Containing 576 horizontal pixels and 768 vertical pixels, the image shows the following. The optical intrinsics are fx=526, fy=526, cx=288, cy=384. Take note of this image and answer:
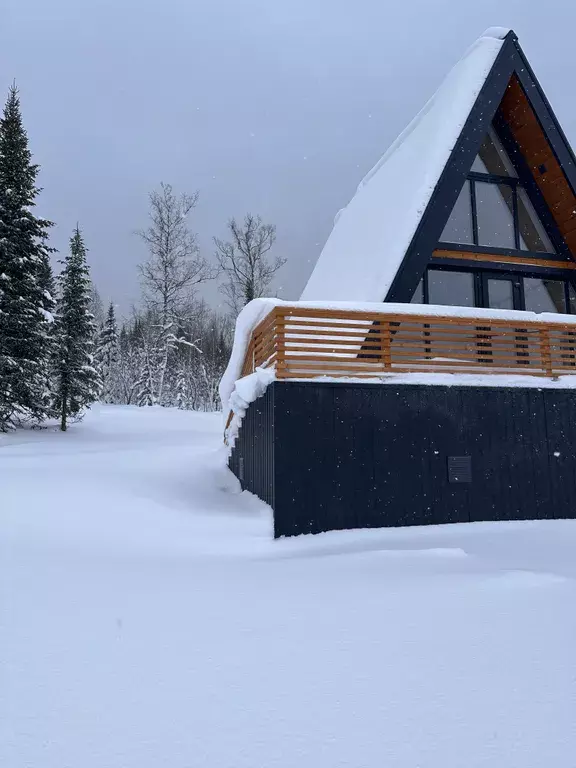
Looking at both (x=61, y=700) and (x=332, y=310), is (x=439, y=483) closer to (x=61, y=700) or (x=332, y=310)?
(x=332, y=310)

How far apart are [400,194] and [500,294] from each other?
3.17 meters

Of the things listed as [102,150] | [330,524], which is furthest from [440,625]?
[102,150]

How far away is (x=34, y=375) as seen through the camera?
1748cm

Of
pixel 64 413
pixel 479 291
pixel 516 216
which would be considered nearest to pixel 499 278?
pixel 479 291

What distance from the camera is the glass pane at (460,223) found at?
1140cm

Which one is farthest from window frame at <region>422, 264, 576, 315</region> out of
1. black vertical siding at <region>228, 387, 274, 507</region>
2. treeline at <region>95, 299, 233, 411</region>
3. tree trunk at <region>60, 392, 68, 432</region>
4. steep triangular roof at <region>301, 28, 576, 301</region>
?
treeline at <region>95, 299, 233, 411</region>

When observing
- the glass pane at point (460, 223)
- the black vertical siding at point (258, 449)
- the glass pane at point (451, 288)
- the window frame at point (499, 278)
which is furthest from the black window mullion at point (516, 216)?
the black vertical siding at point (258, 449)

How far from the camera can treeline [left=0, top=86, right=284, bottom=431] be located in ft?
57.3

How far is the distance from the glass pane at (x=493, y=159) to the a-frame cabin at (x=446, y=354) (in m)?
0.03

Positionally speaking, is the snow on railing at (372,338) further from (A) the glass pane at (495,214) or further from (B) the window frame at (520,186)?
(B) the window frame at (520,186)

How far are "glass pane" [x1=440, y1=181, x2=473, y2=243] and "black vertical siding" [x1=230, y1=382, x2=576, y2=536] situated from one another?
182 inches

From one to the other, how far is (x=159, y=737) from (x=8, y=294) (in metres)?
17.9

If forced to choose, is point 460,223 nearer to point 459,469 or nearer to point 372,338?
point 372,338

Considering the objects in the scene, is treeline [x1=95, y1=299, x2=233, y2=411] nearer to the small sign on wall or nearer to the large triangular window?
the large triangular window
